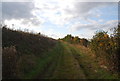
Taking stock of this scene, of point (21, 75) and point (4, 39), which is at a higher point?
point (4, 39)

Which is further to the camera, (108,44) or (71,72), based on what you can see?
(108,44)

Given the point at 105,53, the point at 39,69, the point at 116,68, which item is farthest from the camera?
the point at 105,53

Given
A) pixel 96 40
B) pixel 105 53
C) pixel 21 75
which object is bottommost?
pixel 21 75

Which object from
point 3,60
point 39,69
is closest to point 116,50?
point 39,69

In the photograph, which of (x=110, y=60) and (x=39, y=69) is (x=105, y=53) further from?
(x=39, y=69)

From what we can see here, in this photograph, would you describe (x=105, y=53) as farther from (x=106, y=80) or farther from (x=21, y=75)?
(x=21, y=75)

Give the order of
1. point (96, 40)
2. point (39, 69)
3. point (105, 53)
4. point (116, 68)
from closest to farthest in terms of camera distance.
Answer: point (39, 69) < point (116, 68) < point (105, 53) < point (96, 40)

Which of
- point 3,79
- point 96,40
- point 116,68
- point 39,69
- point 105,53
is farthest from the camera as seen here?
point 96,40

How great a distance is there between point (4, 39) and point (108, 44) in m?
9.09

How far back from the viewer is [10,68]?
952 cm

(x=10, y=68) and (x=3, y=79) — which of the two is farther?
(x=10, y=68)

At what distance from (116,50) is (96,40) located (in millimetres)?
4619

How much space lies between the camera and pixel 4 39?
14.0 meters

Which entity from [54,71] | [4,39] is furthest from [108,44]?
[4,39]
